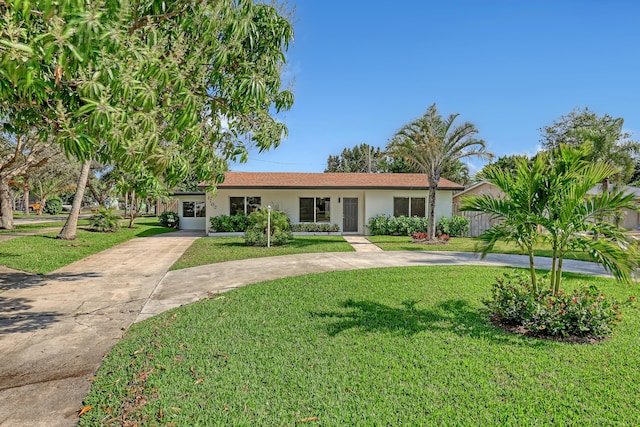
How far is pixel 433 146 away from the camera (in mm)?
16219

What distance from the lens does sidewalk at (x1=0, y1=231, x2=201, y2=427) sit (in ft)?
10.4

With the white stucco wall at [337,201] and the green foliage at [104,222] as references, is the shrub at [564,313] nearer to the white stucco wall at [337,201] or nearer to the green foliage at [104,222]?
the white stucco wall at [337,201]

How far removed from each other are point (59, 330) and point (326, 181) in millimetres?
16609

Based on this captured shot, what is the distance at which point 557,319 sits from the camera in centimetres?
457

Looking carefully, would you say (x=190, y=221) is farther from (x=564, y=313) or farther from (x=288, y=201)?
(x=564, y=313)

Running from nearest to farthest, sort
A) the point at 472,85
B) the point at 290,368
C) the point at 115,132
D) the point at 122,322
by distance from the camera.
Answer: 1. the point at 115,132
2. the point at 290,368
3. the point at 122,322
4. the point at 472,85

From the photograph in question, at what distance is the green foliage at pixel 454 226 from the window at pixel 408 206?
4.69 feet

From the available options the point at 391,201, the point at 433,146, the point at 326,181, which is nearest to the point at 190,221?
the point at 326,181

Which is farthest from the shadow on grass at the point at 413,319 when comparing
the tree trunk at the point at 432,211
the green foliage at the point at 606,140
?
the green foliage at the point at 606,140

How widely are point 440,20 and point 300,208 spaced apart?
12.9 meters

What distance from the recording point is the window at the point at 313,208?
2069 cm

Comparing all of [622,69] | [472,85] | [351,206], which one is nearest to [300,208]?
[351,206]

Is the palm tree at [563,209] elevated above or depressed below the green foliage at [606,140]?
below

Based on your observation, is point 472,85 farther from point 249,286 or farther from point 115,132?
point 115,132
